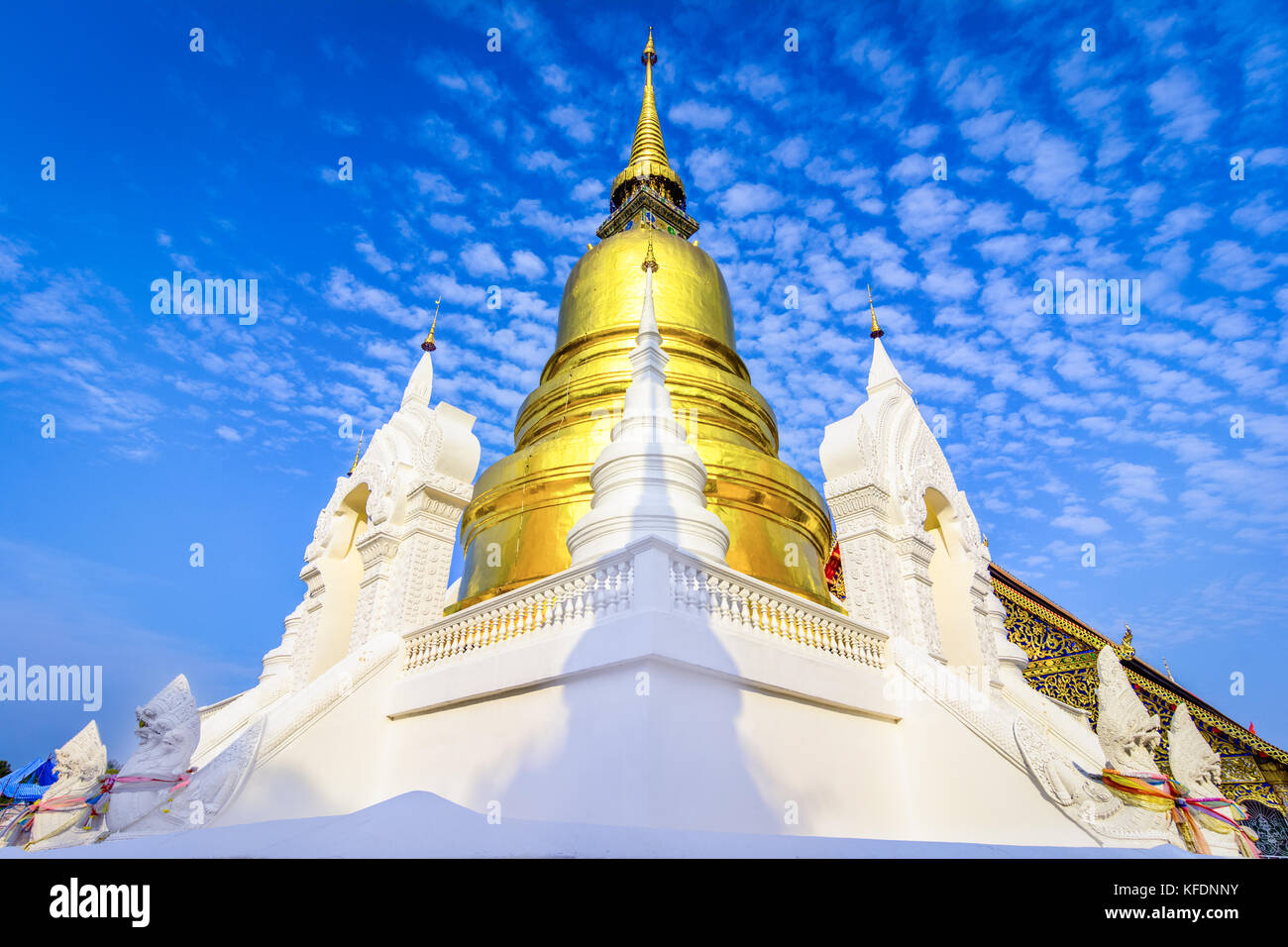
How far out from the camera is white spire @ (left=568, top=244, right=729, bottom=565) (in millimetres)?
6301

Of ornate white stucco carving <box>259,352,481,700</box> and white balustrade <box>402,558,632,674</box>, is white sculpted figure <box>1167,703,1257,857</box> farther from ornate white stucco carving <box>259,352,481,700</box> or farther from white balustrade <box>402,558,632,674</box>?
ornate white stucco carving <box>259,352,481,700</box>

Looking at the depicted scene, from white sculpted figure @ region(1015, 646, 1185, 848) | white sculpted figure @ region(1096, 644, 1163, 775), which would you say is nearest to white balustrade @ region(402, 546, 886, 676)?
white sculpted figure @ region(1015, 646, 1185, 848)

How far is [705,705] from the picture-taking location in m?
5.16

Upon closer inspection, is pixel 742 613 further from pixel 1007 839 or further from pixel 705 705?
pixel 1007 839

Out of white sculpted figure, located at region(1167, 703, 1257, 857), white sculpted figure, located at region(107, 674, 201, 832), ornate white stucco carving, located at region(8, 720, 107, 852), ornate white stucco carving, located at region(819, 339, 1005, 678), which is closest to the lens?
white sculpted figure, located at region(107, 674, 201, 832)

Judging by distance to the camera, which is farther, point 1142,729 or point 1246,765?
point 1246,765

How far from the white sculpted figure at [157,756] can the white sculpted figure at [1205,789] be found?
24.6 ft

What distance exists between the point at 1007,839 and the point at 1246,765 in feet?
32.1

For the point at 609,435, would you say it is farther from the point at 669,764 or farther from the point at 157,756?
the point at 157,756

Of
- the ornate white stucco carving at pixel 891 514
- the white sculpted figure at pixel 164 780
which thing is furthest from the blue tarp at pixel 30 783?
the ornate white stucco carving at pixel 891 514

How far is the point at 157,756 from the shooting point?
15.9 feet

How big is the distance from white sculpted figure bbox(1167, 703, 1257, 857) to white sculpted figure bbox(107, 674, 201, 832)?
7.49m

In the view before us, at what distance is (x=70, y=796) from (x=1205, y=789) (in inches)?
368
